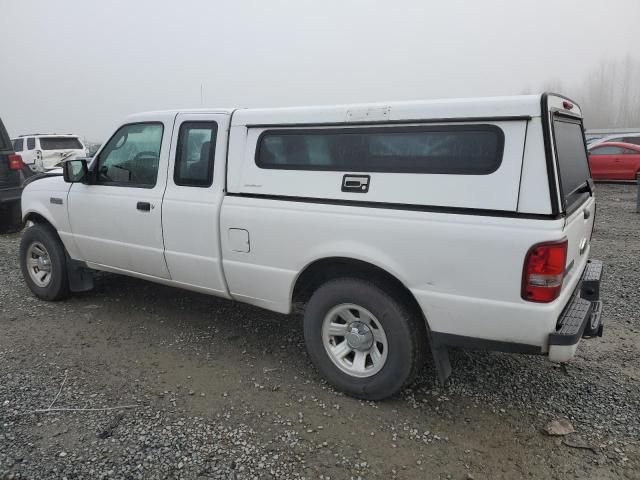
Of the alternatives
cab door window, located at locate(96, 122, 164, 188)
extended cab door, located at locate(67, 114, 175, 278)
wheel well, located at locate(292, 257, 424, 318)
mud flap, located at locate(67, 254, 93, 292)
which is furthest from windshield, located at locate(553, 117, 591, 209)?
mud flap, located at locate(67, 254, 93, 292)

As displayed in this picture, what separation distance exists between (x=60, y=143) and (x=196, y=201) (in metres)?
16.7

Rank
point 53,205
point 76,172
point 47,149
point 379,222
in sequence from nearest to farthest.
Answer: point 379,222, point 76,172, point 53,205, point 47,149

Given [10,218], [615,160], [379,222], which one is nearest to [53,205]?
[379,222]

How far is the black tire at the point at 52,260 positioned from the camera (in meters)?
4.91

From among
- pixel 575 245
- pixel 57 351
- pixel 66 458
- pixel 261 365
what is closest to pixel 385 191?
pixel 575 245

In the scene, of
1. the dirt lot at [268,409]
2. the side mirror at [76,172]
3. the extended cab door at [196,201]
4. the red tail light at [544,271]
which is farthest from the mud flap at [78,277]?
the red tail light at [544,271]

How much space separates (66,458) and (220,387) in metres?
1.03

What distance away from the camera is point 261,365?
3.79m

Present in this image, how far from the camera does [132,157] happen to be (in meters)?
4.32

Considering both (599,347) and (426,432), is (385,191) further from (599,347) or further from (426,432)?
(599,347)

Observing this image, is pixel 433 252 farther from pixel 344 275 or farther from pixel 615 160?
pixel 615 160

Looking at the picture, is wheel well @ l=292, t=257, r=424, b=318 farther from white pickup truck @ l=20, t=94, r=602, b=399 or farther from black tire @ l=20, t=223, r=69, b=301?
black tire @ l=20, t=223, r=69, b=301

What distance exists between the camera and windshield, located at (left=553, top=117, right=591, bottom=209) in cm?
283

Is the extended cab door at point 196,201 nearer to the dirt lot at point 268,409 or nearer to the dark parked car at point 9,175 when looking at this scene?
the dirt lot at point 268,409
